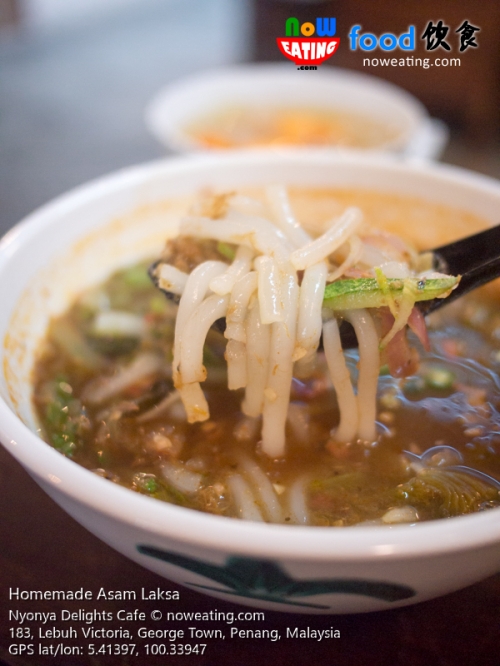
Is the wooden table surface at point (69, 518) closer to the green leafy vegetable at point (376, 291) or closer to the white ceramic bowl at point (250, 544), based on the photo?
the white ceramic bowl at point (250, 544)

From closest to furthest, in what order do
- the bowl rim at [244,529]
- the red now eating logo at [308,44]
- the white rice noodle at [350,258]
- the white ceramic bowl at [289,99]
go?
1. the bowl rim at [244,529]
2. the white rice noodle at [350,258]
3. the red now eating logo at [308,44]
4. the white ceramic bowl at [289,99]

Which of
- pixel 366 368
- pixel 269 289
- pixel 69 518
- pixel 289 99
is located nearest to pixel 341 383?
pixel 366 368

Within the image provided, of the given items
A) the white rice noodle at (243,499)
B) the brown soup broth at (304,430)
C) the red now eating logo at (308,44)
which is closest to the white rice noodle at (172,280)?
the brown soup broth at (304,430)

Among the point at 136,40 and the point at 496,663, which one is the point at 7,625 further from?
the point at 136,40

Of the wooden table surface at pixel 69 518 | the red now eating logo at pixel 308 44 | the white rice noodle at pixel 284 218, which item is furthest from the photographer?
the red now eating logo at pixel 308 44

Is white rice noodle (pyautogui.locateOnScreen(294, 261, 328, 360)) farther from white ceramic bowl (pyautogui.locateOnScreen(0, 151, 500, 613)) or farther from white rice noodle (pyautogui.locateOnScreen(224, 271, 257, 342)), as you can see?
white ceramic bowl (pyautogui.locateOnScreen(0, 151, 500, 613))

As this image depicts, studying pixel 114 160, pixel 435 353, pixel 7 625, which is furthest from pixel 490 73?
pixel 7 625

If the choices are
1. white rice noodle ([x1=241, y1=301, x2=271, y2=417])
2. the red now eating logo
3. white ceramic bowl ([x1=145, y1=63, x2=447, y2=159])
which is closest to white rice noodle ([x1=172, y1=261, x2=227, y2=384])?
white rice noodle ([x1=241, y1=301, x2=271, y2=417])

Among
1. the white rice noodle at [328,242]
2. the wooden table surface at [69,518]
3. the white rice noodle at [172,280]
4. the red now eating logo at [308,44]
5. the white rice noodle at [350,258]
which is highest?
the red now eating logo at [308,44]

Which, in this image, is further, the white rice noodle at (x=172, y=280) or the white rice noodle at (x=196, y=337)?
the white rice noodle at (x=172, y=280)
